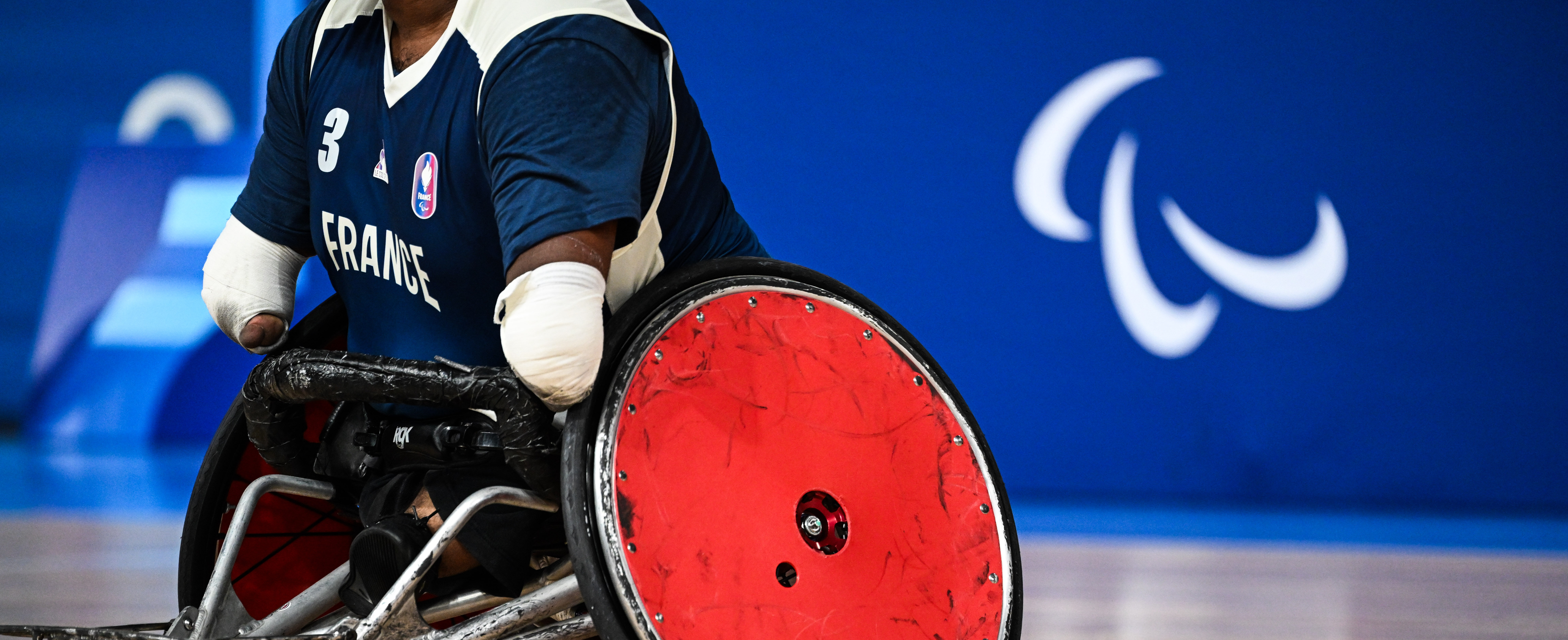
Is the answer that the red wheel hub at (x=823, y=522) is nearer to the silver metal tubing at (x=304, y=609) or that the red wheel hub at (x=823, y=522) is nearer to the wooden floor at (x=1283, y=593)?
the silver metal tubing at (x=304, y=609)

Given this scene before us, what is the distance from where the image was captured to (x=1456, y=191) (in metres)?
4.00

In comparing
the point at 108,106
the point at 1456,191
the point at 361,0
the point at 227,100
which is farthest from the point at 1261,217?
the point at 108,106

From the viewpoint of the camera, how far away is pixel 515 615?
113cm

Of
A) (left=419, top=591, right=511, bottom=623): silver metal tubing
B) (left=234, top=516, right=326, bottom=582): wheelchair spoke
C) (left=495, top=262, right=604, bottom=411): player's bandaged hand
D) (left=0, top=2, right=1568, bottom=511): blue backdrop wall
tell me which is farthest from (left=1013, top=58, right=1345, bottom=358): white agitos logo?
(left=495, top=262, right=604, bottom=411): player's bandaged hand

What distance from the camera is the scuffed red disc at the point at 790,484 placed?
1.07 meters

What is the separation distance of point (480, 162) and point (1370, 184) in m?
3.56

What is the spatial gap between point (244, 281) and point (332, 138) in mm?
209

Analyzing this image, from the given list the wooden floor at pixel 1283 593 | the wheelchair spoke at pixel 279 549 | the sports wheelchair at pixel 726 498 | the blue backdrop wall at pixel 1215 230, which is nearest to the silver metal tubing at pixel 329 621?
the sports wheelchair at pixel 726 498

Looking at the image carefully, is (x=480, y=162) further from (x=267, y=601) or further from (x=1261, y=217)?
(x=1261, y=217)

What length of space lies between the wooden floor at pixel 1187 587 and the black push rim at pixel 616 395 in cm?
79

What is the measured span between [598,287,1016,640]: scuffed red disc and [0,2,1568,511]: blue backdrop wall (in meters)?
2.91

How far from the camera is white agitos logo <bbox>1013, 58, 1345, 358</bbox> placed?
4.00 metres

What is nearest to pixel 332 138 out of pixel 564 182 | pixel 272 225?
pixel 272 225

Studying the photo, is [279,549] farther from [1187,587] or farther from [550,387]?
[1187,587]
